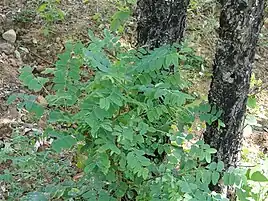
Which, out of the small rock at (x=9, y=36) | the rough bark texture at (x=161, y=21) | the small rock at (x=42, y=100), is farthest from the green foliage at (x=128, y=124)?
the small rock at (x=9, y=36)

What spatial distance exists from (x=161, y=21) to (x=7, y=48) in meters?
1.76

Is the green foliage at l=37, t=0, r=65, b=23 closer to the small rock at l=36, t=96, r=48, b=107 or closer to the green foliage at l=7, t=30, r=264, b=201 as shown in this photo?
the small rock at l=36, t=96, r=48, b=107

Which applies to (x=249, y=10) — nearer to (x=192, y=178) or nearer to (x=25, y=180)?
(x=192, y=178)

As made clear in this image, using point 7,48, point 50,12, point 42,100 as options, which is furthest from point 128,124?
point 50,12

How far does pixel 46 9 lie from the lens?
13.5 ft

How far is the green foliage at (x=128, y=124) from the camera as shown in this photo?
1.93 metres

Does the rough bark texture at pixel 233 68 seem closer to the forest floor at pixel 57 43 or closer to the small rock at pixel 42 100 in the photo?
the forest floor at pixel 57 43

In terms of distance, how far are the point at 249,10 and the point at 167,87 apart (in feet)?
1.77

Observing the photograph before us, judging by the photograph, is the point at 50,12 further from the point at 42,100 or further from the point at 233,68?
the point at 233,68

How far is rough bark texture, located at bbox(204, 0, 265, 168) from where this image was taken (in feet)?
7.32

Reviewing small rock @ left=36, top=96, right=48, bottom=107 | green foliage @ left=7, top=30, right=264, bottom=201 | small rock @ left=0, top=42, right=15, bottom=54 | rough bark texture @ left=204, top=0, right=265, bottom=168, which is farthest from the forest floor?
green foliage @ left=7, top=30, right=264, bottom=201

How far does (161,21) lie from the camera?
2.38m

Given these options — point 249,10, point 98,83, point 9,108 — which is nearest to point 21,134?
point 9,108

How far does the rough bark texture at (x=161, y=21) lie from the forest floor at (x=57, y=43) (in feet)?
3.03
